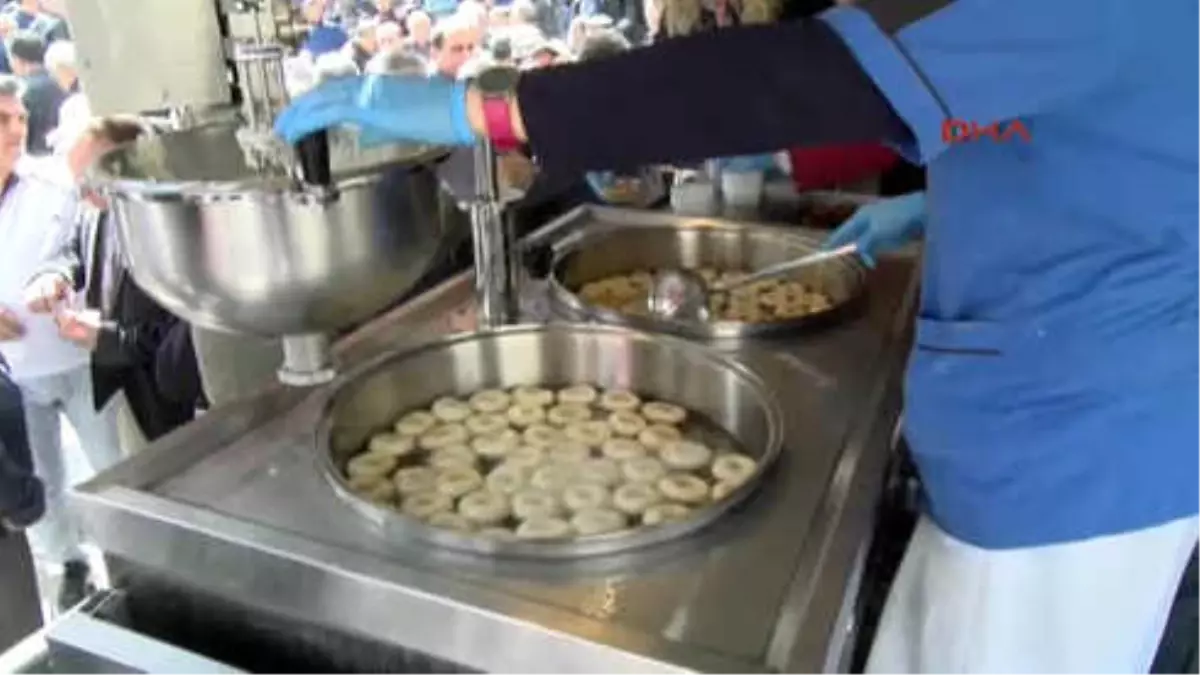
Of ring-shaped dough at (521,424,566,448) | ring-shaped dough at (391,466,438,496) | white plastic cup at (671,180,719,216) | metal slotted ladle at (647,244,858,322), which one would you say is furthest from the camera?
white plastic cup at (671,180,719,216)

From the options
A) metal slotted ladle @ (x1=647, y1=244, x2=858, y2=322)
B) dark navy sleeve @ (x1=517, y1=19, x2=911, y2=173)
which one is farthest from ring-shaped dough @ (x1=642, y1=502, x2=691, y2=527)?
metal slotted ladle @ (x1=647, y1=244, x2=858, y2=322)

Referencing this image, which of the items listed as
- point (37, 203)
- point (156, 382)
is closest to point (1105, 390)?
point (156, 382)

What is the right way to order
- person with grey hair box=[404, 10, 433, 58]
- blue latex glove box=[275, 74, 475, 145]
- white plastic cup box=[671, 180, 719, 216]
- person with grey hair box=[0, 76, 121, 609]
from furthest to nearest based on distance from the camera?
person with grey hair box=[404, 10, 433, 58] < person with grey hair box=[0, 76, 121, 609] < white plastic cup box=[671, 180, 719, 216] < blue latex glove box=[275, 74, 475, 145]

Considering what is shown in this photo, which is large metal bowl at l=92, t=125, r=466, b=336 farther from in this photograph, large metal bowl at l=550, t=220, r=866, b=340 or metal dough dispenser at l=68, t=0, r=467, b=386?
large metal bowl at l=550, t=220, r=866, b=340

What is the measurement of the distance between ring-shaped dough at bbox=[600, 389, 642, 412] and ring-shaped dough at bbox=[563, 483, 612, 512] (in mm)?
177

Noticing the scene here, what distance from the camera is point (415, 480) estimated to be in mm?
1146

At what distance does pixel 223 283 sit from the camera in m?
0.96

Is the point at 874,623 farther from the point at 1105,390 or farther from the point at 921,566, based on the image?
the point at 1105,390

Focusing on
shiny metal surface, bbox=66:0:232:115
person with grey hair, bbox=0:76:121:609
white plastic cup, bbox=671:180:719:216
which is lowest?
person with grey hair, bbox=0:76:121:609

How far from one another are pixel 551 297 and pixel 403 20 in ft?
11.1

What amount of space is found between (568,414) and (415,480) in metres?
0.22

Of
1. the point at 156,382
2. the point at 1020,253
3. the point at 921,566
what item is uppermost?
the point at 1020,253

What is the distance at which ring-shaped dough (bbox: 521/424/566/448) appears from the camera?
123 cm

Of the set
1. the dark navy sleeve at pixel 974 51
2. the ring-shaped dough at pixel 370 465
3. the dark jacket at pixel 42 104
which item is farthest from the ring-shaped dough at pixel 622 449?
the dark jacket at pixel 42 104
